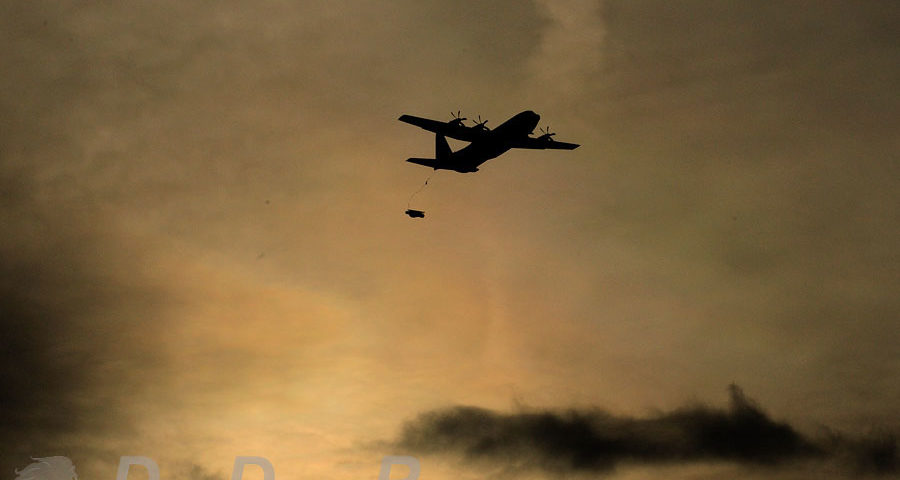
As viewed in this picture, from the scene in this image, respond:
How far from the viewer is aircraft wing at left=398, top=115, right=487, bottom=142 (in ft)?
390

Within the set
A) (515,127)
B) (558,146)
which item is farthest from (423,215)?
(558,146)

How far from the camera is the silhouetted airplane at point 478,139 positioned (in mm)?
113250

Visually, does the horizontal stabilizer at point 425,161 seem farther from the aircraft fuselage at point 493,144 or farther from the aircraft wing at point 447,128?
the aircraft wing at point 447,128

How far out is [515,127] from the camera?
113000 mm

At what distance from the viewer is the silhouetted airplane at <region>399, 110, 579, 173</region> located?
113250 millimetres

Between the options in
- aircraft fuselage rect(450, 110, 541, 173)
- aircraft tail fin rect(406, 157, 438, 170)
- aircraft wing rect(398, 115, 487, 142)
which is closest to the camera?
aircraft fuselage rect(450, 110, 541, 173)

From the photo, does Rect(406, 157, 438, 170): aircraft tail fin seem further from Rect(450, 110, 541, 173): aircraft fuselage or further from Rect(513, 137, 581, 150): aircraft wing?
Rect(513, 137, 581, 150): aircraft wing

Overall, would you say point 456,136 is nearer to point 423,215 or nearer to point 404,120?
point 404,120

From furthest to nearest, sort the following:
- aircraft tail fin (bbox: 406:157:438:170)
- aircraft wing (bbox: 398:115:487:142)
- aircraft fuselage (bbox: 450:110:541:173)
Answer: aircraft tail fin (bbox: 406:157:438:170)
aircraft wing (bbox: 398:115:487:142)
aircraft fuselage (bbox: 450:110:541:173)

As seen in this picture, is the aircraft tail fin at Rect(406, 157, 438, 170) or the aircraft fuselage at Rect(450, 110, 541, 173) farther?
the aircraft tail fin at Rect(406, 157, 438, 170)

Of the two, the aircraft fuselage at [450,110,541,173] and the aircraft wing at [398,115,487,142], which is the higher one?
the aircraft wing at [398,115,487,142]

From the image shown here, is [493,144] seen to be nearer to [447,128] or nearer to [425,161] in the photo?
[447,128]

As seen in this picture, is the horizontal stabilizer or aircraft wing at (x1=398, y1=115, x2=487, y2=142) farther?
the horizontal stabilizer

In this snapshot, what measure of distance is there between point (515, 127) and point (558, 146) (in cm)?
1729
